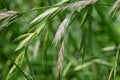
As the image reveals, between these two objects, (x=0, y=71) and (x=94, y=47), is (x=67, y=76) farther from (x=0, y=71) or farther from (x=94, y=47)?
(x=0, y=71)

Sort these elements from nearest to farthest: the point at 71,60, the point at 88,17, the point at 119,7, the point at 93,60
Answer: the point at 119,7, the point at 88,17, the point at 93,60, the point at 71,60

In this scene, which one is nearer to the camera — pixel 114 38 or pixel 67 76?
pixel 114 38

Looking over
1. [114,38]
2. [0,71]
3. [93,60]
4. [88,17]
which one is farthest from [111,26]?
[0,71]

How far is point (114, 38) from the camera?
4.79 ft

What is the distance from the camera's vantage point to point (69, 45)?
2.10m

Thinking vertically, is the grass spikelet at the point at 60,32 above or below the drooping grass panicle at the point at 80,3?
below

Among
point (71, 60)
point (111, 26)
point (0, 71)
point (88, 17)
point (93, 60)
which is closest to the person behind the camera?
point (88, 17)

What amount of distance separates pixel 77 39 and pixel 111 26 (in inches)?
23.1

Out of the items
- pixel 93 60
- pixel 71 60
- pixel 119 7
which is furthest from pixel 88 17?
pixel 71 60

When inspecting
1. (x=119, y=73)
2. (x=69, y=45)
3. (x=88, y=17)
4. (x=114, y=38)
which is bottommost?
(x=119, y=73)

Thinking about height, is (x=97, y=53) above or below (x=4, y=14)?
below

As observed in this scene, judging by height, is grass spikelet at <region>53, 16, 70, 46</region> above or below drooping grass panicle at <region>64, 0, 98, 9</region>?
below

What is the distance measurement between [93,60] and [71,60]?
0.22 m

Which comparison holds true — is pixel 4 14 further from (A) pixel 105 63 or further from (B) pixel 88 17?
(A) pixel 105 63
